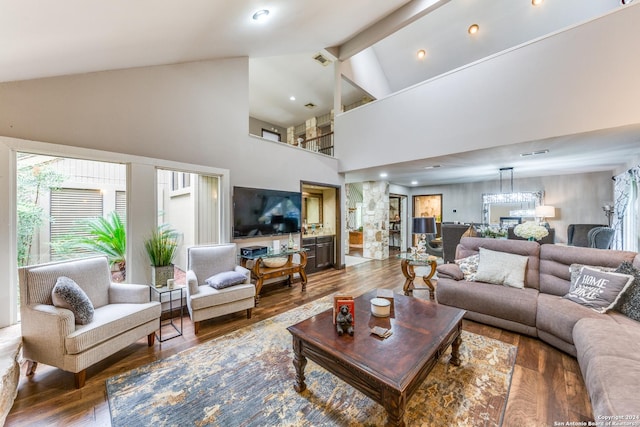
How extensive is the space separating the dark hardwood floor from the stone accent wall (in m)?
4.14

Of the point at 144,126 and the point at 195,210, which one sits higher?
the point at 144,126

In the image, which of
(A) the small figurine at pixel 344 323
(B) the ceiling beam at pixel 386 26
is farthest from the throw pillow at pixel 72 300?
(B) the ceiling beam at pixel 386 26

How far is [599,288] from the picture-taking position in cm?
228

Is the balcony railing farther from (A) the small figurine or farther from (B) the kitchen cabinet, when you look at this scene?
(A) the small figurine

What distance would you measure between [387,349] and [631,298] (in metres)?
2.39

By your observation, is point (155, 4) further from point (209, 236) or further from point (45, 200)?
point (209, 236)

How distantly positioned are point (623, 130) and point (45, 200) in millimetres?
6603

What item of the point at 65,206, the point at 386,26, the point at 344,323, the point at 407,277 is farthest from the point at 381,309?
the point at 386,26

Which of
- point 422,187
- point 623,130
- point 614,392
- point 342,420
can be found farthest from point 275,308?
point 422,187

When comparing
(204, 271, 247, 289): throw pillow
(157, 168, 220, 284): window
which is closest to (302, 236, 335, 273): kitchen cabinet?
(157, 168, 220, 284): window

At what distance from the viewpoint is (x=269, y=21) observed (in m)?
2.95

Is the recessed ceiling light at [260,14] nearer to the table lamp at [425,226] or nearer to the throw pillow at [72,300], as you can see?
the throw pillow at [72,300]

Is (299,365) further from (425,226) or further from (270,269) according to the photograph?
(425,226)

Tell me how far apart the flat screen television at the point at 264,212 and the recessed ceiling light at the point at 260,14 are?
2258 mm
